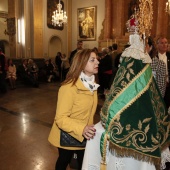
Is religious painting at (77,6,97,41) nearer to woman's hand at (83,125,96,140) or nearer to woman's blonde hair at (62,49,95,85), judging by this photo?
woman's blonde hair at (62,49,95,85)

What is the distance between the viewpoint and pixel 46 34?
539 inches

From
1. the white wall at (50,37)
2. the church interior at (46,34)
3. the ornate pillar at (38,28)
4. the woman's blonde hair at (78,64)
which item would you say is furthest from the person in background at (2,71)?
the woman's blonde hair at (78,64)

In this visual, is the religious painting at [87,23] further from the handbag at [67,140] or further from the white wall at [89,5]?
the handbag at [67,140]

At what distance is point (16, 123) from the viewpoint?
4.77 m

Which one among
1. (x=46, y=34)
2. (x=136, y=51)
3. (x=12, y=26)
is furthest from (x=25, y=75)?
(x=136, y=51)

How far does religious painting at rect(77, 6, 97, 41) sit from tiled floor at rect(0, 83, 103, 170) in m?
8.47

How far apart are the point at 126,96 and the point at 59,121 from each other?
24.2 inches

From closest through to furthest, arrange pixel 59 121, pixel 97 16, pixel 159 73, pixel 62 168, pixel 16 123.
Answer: pixel 59 121 → pixel 62 168 → pixel 159 73 → pixel 16 123 → pixel 97 16

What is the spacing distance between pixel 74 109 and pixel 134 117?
0.64 m

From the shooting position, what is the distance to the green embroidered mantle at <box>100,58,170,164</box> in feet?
4.25

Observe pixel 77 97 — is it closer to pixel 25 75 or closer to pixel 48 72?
pixel 25 75

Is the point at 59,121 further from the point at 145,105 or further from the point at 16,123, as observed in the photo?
the point at 16,123

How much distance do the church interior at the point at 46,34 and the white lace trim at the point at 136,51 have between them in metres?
3.42

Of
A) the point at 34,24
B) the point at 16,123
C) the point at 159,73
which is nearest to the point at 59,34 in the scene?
the point at 34,24
